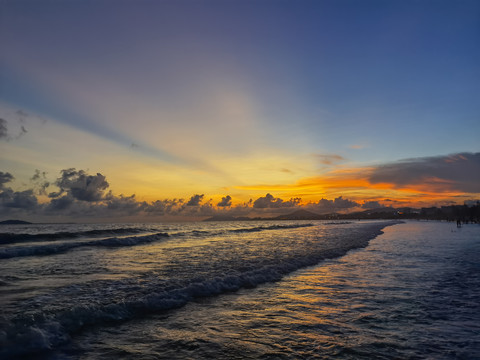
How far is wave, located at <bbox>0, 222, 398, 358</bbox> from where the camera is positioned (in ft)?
21.6

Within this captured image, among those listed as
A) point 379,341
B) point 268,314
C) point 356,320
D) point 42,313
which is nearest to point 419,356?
point 379,341

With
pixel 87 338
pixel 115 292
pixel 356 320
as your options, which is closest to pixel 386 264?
pixel 356 320

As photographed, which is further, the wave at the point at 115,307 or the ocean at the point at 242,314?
the wave at the point at 115,307

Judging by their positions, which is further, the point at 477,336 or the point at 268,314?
the point at 268,314

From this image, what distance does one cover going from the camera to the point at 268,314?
838 centimetres

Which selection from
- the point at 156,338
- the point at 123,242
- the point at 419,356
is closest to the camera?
the point at 419,356

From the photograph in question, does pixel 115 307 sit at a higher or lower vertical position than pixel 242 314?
higher

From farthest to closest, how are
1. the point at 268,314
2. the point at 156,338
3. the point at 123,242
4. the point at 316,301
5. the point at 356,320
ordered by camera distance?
1. the point at 123,242
2. the point at 316,301
3. the point at 268,314
4. the point at 356,320
5. the point at 156,338

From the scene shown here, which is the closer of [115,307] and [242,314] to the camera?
[242,314]

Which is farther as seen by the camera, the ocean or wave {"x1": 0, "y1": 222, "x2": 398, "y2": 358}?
wave {"x1": 0, "y1": 222, "x2": 398, "y2": 358}

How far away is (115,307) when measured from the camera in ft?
28.8

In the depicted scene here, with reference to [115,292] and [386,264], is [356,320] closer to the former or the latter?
[115,292]

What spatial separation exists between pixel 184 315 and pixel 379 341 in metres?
5.28

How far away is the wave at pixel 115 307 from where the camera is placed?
659cm
